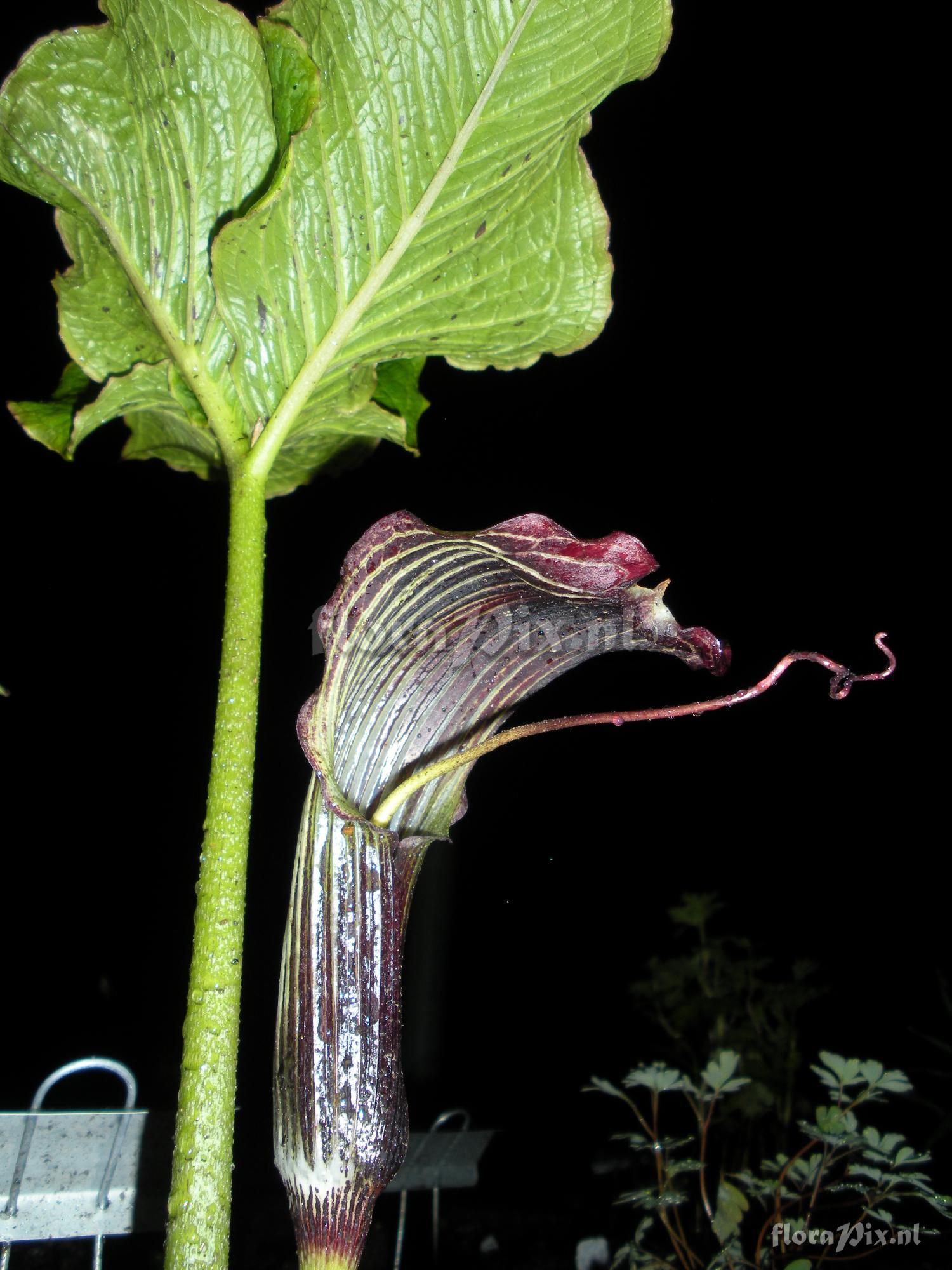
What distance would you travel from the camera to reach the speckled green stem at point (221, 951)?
16.0 inches

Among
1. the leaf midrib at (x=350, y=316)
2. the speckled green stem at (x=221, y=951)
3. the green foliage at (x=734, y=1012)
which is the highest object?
the leaf midrib at (x=350, y=316)

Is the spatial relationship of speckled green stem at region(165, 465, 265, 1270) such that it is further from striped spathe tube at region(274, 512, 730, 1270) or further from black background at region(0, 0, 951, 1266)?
black background at region(0, 0, 951, 1266)

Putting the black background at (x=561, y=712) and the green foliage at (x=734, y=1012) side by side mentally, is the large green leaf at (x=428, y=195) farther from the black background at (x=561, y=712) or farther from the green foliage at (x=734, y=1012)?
the green foliage at (x=734, y=1012)

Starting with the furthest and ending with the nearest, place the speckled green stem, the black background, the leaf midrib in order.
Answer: the black background, the leaf midrib, the speckled green stem

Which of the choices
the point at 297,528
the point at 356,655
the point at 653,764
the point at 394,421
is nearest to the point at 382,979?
the point at 356,655

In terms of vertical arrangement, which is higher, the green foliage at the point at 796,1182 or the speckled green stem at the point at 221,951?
the speckled green stem at the point at 221,951

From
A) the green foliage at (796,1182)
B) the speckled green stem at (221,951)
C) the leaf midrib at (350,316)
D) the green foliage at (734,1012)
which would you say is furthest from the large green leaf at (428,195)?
the green foliage at (734,1012)

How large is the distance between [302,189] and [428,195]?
79 millimetres

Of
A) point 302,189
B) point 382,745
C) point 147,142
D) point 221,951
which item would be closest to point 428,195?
point 302,189

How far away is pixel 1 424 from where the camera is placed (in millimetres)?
997

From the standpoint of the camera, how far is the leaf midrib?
1.67 ft

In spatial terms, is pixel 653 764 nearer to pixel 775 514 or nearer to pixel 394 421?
pixel 775 514

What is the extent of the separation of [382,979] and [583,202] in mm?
536

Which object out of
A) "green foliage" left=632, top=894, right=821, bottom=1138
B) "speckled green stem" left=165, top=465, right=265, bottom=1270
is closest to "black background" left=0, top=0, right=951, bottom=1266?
"green foliage" left=632, top=894, right=821, bottom=1138
